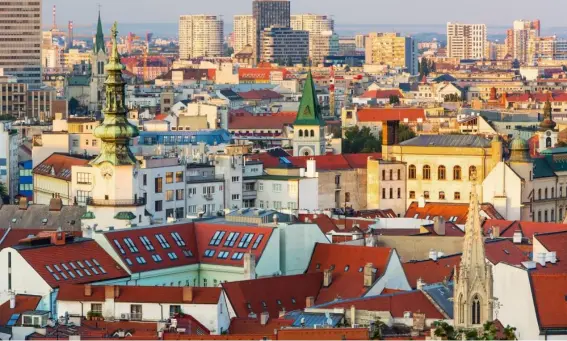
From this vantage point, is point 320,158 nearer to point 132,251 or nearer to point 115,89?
point 115,89

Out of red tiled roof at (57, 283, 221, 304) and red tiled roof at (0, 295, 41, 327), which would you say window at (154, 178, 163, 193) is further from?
red tiled roof at (57, 283, 221, 304)

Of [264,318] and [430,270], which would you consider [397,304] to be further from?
[430,270]

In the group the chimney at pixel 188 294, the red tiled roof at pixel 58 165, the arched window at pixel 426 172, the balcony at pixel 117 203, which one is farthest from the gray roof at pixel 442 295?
the arched window at pixel 426 172

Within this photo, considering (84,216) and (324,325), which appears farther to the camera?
(84,216)

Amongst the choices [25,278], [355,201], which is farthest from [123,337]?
[355,201]

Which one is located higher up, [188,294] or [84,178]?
[84,178]

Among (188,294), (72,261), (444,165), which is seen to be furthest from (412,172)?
(188,294)
